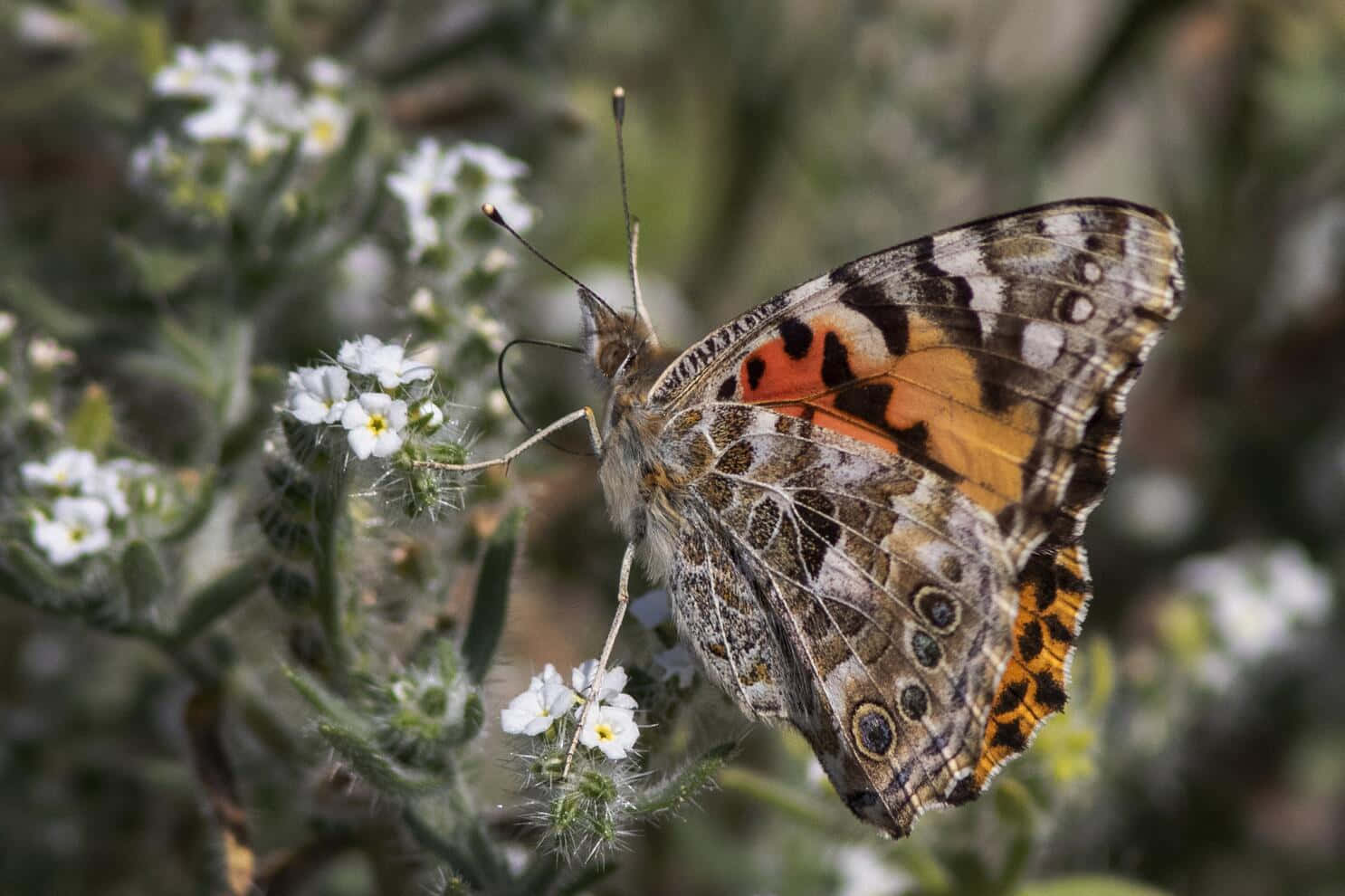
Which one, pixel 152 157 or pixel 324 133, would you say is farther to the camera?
pixel 324 133

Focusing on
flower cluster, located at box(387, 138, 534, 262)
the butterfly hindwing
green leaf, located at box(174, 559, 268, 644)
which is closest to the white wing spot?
the butterfly hindwing

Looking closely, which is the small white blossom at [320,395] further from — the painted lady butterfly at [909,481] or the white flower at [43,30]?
the white flower at [43,30]

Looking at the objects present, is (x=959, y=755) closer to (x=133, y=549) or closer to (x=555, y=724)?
(x=555, y=724)

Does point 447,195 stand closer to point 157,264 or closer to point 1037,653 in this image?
point 157,264

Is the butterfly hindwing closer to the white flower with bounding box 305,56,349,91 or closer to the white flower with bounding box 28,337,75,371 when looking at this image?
the white flower with bounding box 28,337,75,371

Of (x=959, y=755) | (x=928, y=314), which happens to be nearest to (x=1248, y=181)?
(x=928, y=314)

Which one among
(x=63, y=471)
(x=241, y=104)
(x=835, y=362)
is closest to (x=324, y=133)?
(x=241, y=104)
